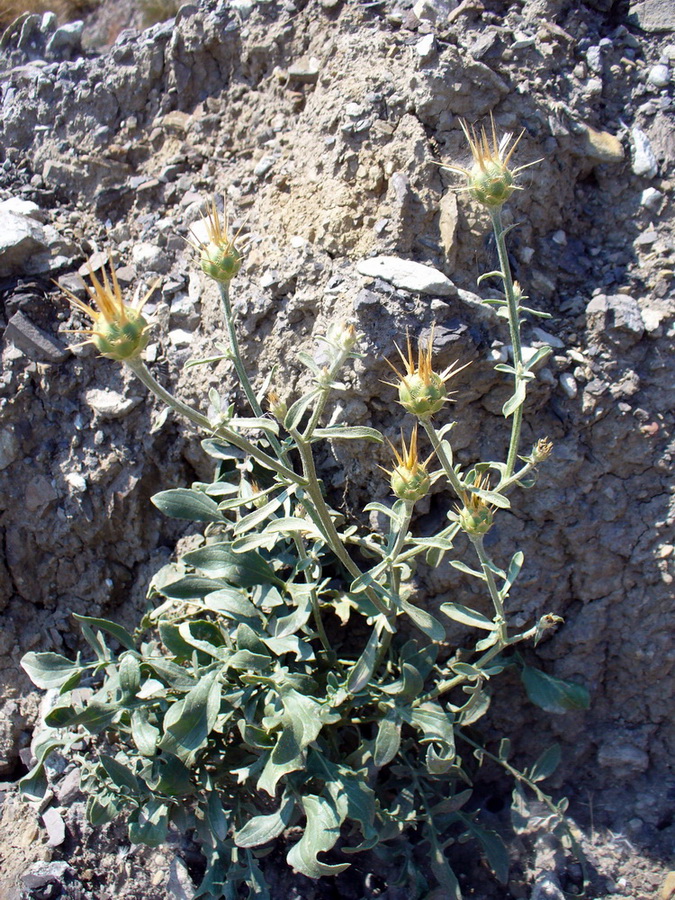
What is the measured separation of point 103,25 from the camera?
587 centimetres

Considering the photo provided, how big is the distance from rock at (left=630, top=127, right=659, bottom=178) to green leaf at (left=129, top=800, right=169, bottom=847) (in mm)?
3842

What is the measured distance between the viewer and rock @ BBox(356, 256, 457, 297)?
3.57 m

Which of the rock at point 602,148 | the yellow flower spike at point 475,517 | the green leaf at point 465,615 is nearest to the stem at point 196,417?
the yellow flower spike at point 475,517

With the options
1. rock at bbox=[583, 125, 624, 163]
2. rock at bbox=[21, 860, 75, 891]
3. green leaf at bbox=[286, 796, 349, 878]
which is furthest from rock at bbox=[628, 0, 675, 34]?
rock at bbox=[21, 860, 75, 891]

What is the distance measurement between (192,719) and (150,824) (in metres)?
0.71

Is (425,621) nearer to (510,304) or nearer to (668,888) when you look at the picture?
(510,304)

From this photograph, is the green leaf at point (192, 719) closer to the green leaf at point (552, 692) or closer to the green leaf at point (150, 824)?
the green leaf at point (150, 824)

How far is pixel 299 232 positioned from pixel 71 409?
5.21 feet

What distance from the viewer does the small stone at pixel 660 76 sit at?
13.4ft

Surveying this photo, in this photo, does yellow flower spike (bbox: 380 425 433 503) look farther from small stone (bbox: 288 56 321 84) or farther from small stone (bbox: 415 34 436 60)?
small stone (bbox: 288 56 321 84)

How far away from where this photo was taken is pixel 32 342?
4242 millimetres

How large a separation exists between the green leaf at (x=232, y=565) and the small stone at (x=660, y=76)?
3.23m

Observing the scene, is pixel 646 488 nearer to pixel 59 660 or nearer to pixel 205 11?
pixel 59 660

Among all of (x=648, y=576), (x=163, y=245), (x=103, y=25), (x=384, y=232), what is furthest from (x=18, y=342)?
(x=648, y=576)
